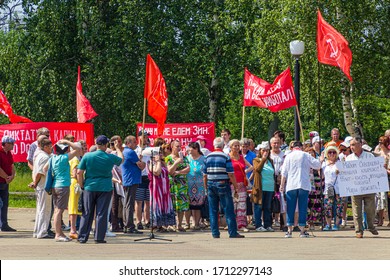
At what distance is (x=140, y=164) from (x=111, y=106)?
22003 millimetres

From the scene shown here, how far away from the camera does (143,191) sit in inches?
855

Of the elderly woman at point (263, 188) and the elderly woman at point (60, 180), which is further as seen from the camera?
the elderly woman at point (263, 188)

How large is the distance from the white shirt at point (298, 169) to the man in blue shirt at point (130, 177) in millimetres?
2827

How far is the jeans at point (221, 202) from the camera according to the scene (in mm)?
19406

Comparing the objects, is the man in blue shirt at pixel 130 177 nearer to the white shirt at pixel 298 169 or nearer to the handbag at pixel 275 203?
the white shirt at pixel 298 169

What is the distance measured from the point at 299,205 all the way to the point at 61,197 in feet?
14.5

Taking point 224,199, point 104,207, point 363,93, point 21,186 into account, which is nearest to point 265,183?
point 224,199

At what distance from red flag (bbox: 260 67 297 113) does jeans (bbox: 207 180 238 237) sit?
6278mm

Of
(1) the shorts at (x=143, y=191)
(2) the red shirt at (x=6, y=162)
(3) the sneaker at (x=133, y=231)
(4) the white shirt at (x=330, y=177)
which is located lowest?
(3) the sneaker at (x=133, y=231)

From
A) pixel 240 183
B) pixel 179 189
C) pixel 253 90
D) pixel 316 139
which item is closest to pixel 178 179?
pixel 179 189

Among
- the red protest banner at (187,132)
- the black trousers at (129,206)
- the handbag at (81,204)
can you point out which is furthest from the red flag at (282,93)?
the handbag at (81,204)

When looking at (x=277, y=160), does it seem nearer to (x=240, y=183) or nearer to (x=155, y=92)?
(x=240, y=183)

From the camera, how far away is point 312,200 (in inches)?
866

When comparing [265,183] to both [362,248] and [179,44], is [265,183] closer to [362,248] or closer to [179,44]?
[362,248]
